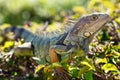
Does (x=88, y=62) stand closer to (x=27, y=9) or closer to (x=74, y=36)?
(x=74, y=36)

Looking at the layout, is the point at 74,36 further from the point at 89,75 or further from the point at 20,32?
the point at 20,32

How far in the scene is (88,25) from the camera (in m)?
3.09

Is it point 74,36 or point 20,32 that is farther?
point 20,32

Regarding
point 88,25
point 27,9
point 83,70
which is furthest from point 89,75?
point 27,9

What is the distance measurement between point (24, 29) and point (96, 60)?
2.33 meters

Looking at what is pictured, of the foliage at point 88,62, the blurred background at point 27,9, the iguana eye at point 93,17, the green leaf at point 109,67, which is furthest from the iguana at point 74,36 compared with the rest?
the blurred background at point 27,9

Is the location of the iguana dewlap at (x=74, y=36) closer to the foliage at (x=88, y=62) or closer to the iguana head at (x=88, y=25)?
the iguana head at (x=88, y=25)

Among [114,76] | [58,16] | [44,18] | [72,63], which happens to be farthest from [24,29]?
[44,18]

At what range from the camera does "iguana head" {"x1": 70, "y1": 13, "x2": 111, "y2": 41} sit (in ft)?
9.92

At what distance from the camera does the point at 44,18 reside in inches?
376

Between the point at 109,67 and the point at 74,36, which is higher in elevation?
the point at 74,36

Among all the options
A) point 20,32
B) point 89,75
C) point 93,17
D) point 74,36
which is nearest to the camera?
point 89,75

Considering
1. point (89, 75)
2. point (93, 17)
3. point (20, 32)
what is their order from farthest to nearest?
1. point (20, 32)
2. point (93, 17)
3. point (89, 75)

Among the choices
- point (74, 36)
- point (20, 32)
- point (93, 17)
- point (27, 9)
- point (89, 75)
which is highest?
point (93, 17)
